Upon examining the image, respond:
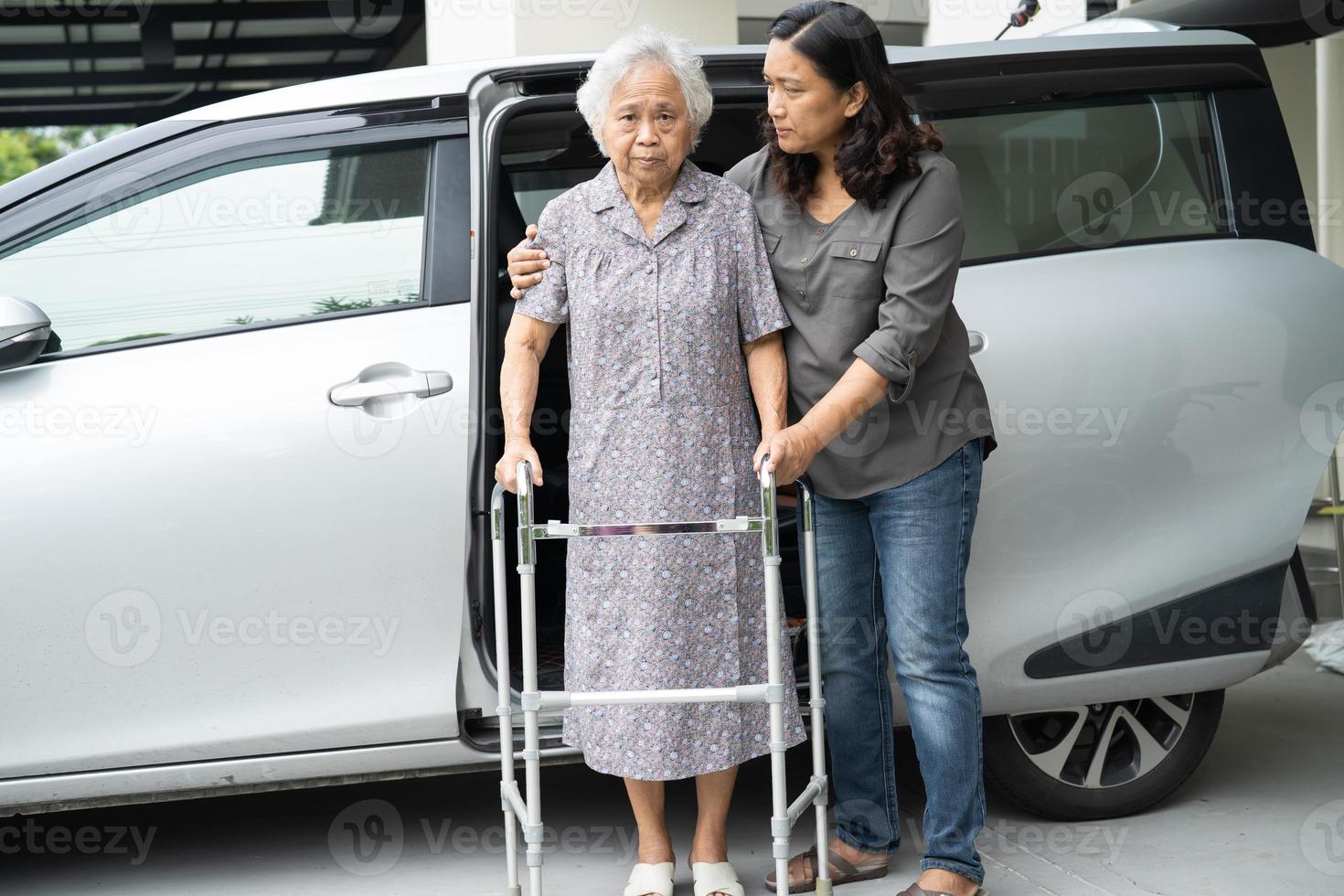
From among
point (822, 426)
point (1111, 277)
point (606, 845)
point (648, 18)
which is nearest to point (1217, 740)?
point (1111, 277)

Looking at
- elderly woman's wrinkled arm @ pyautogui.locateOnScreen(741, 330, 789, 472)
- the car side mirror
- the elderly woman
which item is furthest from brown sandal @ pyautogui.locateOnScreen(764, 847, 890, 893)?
the car side mirror

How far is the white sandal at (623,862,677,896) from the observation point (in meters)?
2.61

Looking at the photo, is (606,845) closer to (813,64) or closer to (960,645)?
(960,645)

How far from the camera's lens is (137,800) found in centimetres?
271

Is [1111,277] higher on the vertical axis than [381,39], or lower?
lower

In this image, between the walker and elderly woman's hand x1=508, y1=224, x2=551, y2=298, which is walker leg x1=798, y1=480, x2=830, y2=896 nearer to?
the walker

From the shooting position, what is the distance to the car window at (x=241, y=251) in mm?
2713

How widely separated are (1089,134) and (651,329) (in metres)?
1.34

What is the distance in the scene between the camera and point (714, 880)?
2.61 metres

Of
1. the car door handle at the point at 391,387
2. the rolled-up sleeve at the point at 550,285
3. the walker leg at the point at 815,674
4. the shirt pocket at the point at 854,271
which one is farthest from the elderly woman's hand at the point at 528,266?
the walker leg at the point at 815,674

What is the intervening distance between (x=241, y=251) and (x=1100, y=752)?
2326 millimetres

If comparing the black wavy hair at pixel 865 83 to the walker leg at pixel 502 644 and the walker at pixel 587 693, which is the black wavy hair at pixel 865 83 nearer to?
the walker at pixel 587 693

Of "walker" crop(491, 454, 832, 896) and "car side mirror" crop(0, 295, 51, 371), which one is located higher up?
"car side mirror" crop(0, 295, 51, 371)

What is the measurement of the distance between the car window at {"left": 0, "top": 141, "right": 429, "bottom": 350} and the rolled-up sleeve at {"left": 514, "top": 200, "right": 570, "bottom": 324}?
1.28 ft
